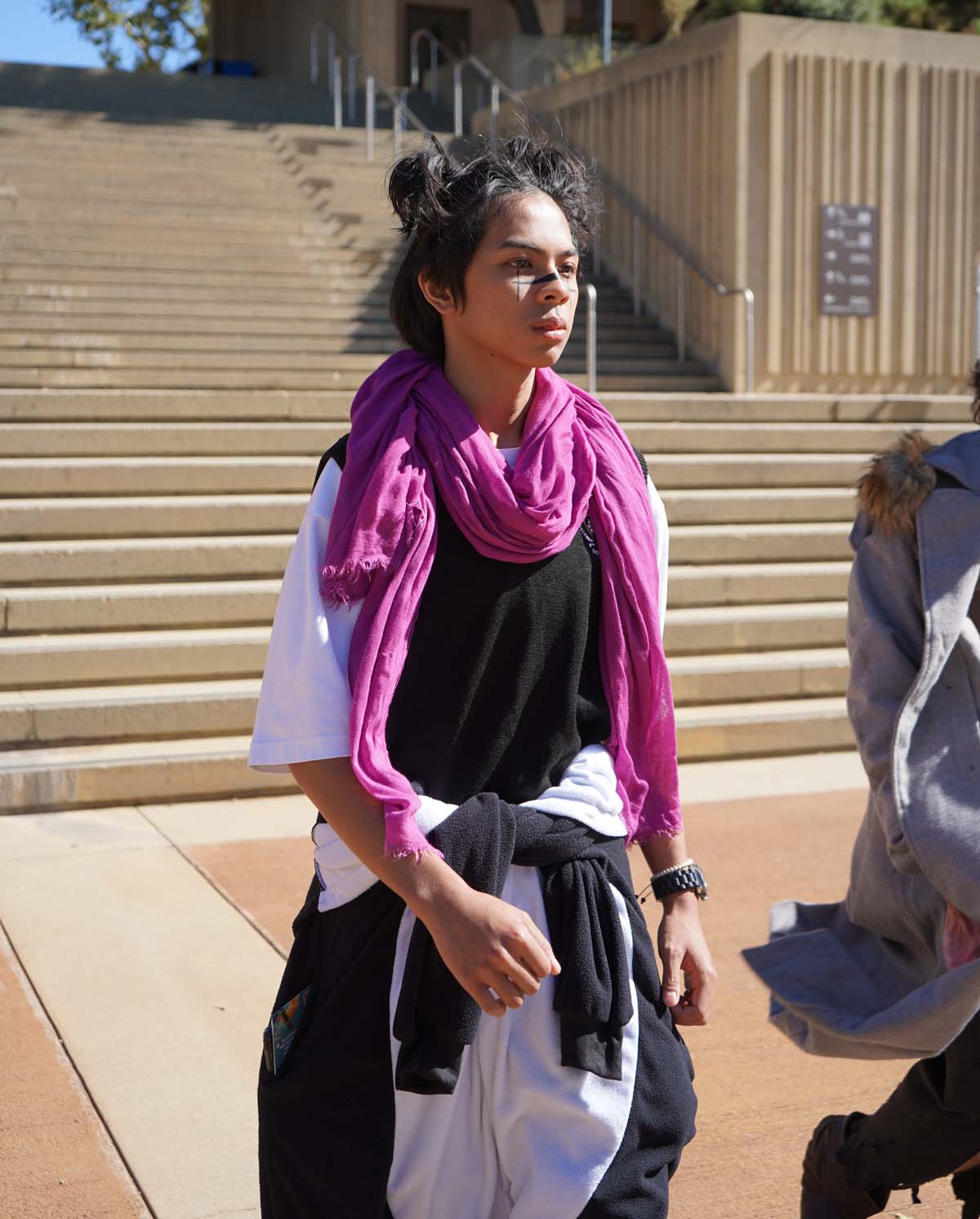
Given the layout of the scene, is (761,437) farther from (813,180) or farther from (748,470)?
(813,180)

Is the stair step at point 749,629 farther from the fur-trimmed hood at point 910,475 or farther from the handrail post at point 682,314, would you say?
the handrail post at point 682,314

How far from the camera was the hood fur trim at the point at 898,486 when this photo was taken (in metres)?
2.49

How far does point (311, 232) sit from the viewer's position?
14.7m

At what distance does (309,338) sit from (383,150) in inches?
239

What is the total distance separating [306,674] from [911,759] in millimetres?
1062

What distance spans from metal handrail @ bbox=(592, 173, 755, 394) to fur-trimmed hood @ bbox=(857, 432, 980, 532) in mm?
10071

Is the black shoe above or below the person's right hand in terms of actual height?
below

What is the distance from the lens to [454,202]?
2027mm

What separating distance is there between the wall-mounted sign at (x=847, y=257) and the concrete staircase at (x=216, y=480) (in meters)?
1.35

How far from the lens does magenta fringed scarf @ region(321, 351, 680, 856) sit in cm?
187

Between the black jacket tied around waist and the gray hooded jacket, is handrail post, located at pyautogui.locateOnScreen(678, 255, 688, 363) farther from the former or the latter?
the black jacket tied around waist

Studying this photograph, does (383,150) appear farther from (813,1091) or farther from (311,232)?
(813,1091)

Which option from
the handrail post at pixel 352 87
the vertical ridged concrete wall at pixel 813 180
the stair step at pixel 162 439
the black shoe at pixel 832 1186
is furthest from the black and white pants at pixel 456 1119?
the handrail post at pixel 352 87

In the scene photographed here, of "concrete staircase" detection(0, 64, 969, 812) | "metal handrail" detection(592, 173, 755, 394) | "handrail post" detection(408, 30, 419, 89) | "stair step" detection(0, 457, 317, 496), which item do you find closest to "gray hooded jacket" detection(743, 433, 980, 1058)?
"concrete staircase" detection(0, 64, 969, 812)
